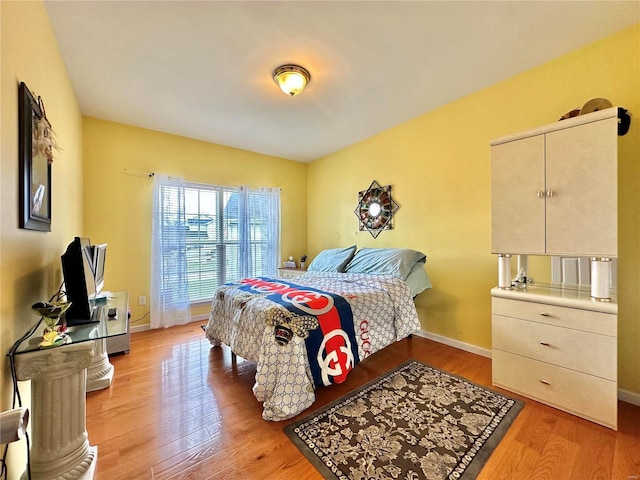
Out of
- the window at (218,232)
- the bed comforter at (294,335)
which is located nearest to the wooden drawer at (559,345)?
the bed comforter at (294,335)

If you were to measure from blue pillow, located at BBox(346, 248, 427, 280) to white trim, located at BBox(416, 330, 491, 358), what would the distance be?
881 mm

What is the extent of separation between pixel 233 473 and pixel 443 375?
1.73m

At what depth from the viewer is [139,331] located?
10.8ft

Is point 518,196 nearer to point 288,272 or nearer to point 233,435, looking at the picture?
point 233,435

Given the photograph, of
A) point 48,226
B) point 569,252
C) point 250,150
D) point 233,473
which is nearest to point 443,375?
point 569,252

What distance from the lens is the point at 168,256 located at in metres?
3.46

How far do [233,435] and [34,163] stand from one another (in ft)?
6.18

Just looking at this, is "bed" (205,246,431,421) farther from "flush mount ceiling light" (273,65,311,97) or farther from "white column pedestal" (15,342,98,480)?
"flush mount ceiling light" (273,65,311,97)

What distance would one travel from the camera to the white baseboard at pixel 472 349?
1.81 meters

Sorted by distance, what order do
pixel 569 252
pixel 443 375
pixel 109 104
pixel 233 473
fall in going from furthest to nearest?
pixel 109 104 < pixel 443 375 < pixel 569 252 < pixel 233 473

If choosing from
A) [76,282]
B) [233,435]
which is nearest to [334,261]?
[233,435]

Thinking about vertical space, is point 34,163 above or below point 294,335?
above

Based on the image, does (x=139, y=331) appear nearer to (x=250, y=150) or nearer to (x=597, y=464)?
(x=250, y=150)

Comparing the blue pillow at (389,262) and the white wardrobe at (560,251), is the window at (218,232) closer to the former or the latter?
the blue pillow at (389,262)
